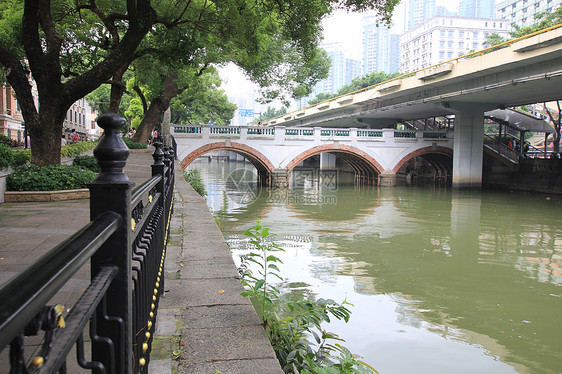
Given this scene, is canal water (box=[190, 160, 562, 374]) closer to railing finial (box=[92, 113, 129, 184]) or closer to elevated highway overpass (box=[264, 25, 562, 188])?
railing finial (box=[92, 113, 129, 184])

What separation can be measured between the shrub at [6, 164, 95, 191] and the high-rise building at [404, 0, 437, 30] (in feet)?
515

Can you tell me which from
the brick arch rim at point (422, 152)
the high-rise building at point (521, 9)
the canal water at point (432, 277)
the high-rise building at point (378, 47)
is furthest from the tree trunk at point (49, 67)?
the high-rise building at point (378, 47)

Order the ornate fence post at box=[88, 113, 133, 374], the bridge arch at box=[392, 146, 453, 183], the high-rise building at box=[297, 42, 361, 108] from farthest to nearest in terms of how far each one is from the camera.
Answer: the high-rise building at box=[297, 42, 361, 108]
the bridge arch at box=[392, 146, 453, 183]
the ornate fence post at box=[88, 113, 133, 374]

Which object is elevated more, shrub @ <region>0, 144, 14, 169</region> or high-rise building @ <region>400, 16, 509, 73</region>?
high-rise building @ <region>400, 16, 509, 73</region>

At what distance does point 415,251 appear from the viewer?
31.7 feet

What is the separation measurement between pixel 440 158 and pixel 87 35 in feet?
76.0

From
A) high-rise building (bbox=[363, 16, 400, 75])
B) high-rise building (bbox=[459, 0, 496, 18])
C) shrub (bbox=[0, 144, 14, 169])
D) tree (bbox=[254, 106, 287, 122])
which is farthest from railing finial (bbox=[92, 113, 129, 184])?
high-rise building (bbox=[459, 0, 496, 18])

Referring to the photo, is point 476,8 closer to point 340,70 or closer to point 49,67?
point 340,70

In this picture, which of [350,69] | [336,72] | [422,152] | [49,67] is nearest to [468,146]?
[422,152]

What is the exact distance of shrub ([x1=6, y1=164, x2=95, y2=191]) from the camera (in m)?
8.06

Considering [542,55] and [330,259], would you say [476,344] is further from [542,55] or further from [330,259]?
[542,55]

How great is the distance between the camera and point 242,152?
24.3 meters

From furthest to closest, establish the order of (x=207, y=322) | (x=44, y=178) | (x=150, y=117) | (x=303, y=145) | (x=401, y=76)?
(x=303, y=145)
(x=401, y=76)
(x=150, y=117)
(x=44, y=178)
(x=207, y=322)

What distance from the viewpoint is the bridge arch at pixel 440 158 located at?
2697 cm
